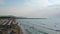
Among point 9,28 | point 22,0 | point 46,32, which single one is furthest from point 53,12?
point 9,28

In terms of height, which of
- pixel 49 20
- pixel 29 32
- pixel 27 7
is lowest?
pixel 29 32

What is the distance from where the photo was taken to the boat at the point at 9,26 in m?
2.72

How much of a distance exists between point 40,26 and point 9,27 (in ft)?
1.44

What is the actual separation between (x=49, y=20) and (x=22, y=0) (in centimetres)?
48

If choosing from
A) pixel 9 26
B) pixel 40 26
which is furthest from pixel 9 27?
pixel 40 26

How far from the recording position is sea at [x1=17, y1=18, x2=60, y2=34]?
2.75 meters

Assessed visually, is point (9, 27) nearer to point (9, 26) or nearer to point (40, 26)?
point (9, 26)

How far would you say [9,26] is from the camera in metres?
2.72

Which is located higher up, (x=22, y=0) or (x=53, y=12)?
(x=22, y=0)

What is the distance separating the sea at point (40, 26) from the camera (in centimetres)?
275

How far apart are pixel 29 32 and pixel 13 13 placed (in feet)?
1.16

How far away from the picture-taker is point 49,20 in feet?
9.12

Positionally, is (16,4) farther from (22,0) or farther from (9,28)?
(9,28)

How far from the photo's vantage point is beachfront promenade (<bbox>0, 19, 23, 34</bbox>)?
8.91 feet
